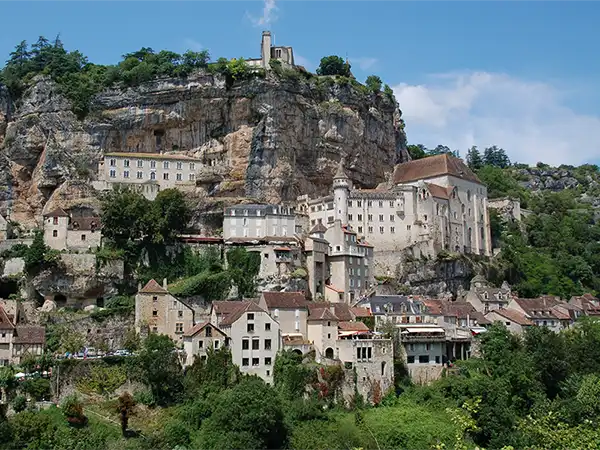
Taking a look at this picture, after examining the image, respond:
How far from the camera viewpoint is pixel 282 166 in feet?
261

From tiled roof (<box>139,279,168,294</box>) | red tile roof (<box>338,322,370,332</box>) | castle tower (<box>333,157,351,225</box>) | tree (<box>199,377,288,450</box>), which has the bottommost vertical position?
tree (<box>199,377,288,450</box>)

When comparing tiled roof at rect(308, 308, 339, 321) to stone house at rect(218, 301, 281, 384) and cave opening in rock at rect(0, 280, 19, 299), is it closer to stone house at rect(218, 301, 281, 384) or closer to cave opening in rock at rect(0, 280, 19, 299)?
stone house at rect(218, 301, 281, 384)

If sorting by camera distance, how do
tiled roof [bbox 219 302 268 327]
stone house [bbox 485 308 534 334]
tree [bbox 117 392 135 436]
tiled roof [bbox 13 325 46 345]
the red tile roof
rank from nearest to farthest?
tree [bbox 117 392 135 436], tiled roof [bbox 13 325 46 345], tiled roof [bbox 219 302 268 327], the red tile roof, stone house [bbox 485 308 534 334]

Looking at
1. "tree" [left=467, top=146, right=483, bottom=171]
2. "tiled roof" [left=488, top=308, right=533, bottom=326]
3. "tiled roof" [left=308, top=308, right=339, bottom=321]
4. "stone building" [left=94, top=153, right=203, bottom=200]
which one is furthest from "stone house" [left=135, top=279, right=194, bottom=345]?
"tree" [left=467, top=146, right=483, bottom=171]

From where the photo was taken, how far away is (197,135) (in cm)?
8144

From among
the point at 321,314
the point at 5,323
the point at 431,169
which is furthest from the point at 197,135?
the point at 5,323

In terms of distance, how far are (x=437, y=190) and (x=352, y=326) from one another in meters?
31.3

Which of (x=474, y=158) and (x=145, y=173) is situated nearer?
(x=145, y=173)

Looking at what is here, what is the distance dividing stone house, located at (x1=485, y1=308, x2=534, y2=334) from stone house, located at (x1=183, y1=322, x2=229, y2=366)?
86.6ft

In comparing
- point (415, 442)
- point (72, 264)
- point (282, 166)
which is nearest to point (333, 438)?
point (415, 442)

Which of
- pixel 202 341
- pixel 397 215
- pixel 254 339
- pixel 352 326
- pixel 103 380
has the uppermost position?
pixel 397 215

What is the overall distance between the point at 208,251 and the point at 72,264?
12184 mm

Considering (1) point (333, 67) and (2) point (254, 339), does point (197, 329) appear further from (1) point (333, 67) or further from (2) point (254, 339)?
(1) point (333, 67)

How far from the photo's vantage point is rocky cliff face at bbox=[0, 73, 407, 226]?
76.0 metres
